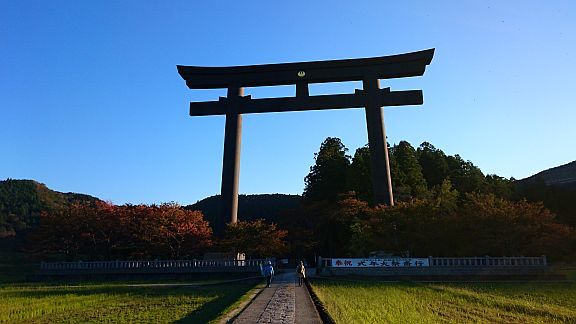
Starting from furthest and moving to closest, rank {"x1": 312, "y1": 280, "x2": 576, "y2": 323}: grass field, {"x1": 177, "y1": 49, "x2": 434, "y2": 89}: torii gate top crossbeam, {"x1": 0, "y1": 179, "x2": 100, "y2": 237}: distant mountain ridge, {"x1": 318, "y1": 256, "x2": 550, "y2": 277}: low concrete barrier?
{"x1": 0, "y1": 179, "x2": 100, "y2": 237}: distant mountain ridge < {"x1": 177, "y1": 49, "x2": 434, "y2": 89}: torii gate top crossbeam < {"x1": 318, "y1": 256, "x2": 550, "y2": 277}: low concrete barrier < {"x1": 312, "y1": 280, "x2": 576, "y2": 323}: grass field

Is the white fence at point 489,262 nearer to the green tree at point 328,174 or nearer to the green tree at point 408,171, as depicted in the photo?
the green tree at point 408,171

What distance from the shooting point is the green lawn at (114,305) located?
13648 mm

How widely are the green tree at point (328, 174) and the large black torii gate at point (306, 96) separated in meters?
17.5

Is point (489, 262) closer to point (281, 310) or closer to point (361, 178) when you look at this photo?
point (281, 310)

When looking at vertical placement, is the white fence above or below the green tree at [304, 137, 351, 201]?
below

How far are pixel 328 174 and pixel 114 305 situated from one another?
41.2m

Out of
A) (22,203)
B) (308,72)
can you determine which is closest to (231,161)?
(308,72)

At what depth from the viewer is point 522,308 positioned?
15039 millimetres

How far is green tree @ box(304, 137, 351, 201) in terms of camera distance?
54.6 meters

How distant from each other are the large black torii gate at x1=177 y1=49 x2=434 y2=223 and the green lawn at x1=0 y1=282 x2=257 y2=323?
15263 mm

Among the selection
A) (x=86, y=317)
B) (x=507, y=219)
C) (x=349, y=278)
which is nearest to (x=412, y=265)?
(x=349, y=278)

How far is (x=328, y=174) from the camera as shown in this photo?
185 feet

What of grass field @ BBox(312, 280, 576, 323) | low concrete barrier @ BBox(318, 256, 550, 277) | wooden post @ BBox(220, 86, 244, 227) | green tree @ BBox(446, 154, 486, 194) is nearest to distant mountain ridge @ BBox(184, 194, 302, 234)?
green tree @ BBox(446, 154, 486, 194)

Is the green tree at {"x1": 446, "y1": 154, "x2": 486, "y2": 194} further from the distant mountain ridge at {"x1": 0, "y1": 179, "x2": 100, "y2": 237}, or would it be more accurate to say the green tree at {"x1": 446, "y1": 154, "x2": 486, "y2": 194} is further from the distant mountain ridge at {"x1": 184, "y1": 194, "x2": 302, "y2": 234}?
the distant mountain ridge at {"x1": 0, "y1": 179, "x2": 100, "y2": 237}
